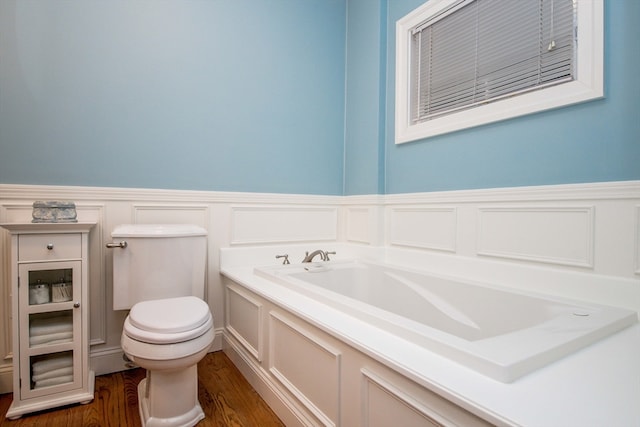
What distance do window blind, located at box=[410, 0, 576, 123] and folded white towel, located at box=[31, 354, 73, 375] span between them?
8.02ft

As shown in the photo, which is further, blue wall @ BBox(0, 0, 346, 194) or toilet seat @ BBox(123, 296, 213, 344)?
blue wall @ BBox(0, 0, 346, 194)

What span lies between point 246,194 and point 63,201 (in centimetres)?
103

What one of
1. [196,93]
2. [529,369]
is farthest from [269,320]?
[196,93]

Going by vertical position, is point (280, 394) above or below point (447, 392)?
below

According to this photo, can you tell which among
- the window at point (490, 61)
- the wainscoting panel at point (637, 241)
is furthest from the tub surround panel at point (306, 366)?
the window at point (490, 61)

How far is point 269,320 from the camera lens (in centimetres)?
160

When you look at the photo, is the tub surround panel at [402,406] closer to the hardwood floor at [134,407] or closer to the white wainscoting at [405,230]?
the hardwood floor at [134,407]

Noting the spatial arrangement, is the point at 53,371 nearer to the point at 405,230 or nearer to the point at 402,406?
the point at 402,406

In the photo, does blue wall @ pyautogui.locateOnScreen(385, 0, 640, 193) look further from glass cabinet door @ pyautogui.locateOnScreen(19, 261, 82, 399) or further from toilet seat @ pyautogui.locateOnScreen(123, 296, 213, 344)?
glass cabinet door @ pyautogui.locateOnScreen(19, 261, 82, 399)

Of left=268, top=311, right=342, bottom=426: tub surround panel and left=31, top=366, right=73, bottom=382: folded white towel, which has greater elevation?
left=268, top=311, right=342, bottom=426: tub surround panel

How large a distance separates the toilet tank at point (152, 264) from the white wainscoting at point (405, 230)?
274 mm

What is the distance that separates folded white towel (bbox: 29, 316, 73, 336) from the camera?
1589 mm

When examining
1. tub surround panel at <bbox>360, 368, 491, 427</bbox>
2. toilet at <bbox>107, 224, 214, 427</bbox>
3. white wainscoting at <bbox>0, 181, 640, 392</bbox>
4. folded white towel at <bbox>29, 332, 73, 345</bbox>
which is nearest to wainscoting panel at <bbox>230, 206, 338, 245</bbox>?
white wainscoting at <bbox>0, 181, 640, 392</bbox>

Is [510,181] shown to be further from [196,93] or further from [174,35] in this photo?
[174,35]
